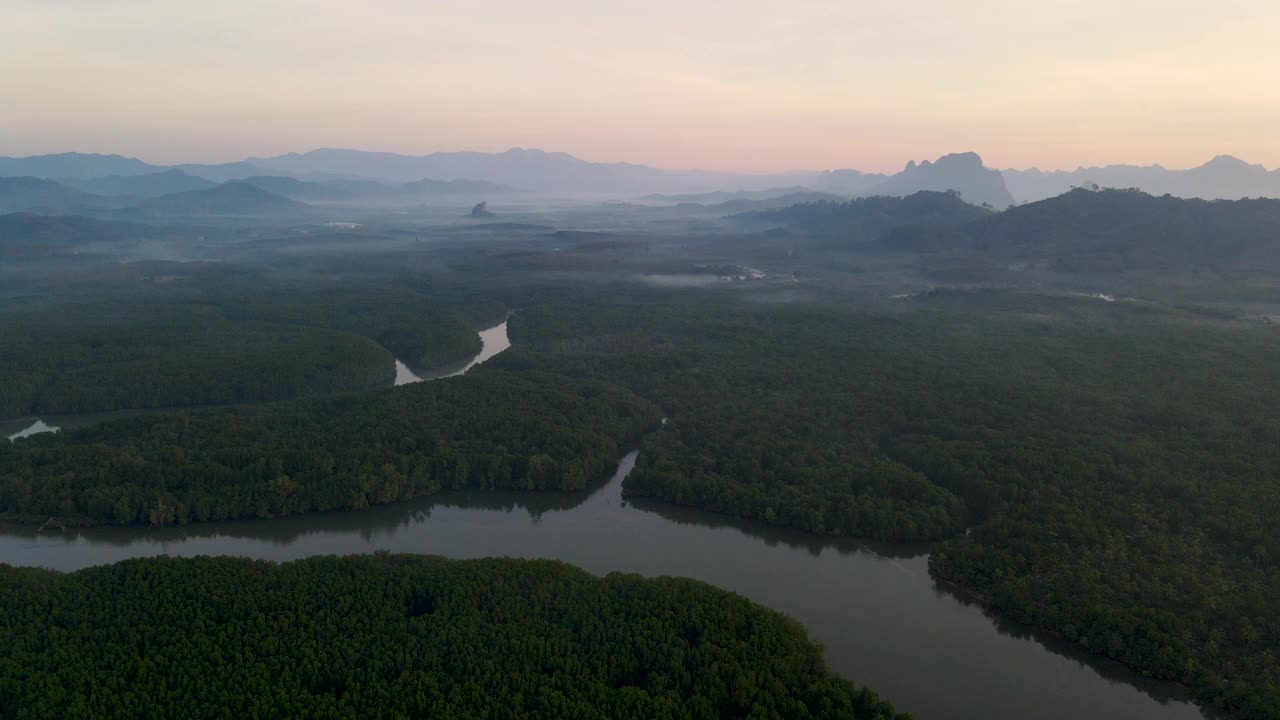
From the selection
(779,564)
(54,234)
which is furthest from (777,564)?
(54,234)

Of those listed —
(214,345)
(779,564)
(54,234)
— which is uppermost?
(54,234)

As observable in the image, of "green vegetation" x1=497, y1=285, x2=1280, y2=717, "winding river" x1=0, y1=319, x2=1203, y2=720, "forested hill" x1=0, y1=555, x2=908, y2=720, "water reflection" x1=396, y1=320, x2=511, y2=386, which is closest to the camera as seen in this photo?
"forested hill" x1=0, y1=555, x2=908, y2=720

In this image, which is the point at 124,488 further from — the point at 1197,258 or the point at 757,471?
the point at 1197,258

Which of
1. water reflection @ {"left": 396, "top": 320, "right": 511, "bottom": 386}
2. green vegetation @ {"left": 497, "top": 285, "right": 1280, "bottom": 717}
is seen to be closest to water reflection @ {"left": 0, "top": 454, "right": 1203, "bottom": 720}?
→ green vegetation @ {"left": 497, "top": 285, "right": 1280, "bottom": 717}

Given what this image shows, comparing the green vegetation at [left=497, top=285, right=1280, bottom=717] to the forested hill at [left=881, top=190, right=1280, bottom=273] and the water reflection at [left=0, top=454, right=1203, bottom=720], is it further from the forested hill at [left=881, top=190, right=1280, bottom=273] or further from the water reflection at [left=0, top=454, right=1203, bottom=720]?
the forested hill at [left=881, top=190, right=1280, bottom=273]

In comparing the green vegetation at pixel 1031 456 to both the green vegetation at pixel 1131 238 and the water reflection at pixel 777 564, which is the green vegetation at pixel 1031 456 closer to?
the water reflection at pixel 777 564

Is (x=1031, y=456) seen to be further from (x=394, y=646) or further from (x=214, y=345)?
(x=214, y=345)
